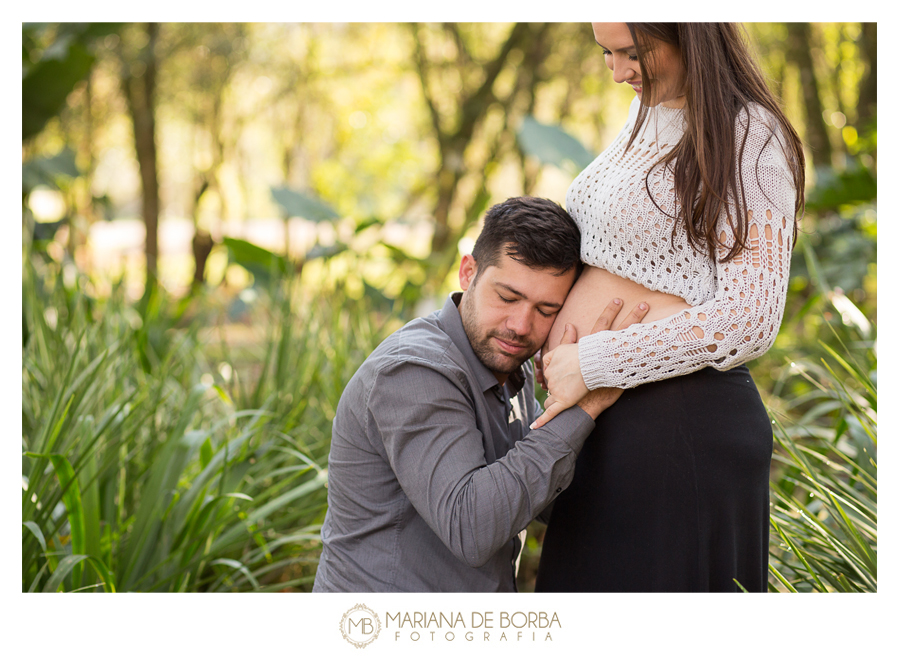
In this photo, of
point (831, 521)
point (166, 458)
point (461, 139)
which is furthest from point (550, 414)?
point (461, 139)

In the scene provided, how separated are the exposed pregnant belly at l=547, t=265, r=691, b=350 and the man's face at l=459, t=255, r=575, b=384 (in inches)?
1.1

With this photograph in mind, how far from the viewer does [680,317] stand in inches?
47.9

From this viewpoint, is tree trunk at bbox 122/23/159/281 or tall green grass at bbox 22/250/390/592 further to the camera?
tree trunk at bbox 122/23/159/281

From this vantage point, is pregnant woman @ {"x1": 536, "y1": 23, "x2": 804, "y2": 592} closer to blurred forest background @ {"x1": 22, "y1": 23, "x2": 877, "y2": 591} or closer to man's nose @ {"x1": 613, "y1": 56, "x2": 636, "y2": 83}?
man's nose @ {"x1": 613, "y1": 56, "x2": 636, "y2": 83}

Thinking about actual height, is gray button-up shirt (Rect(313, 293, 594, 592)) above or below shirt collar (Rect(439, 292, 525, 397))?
below

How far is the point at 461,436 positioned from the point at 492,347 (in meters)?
0.23

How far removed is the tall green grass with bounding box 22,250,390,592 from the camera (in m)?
1.63

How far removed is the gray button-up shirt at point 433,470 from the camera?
1.17 meters

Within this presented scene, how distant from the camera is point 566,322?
140 centimetres

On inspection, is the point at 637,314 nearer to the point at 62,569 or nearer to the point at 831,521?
the point at 831,521

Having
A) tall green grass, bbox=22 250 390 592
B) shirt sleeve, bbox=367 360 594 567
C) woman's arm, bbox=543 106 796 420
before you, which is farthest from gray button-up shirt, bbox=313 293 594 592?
tall green grass, bbox=22 250 390 592
